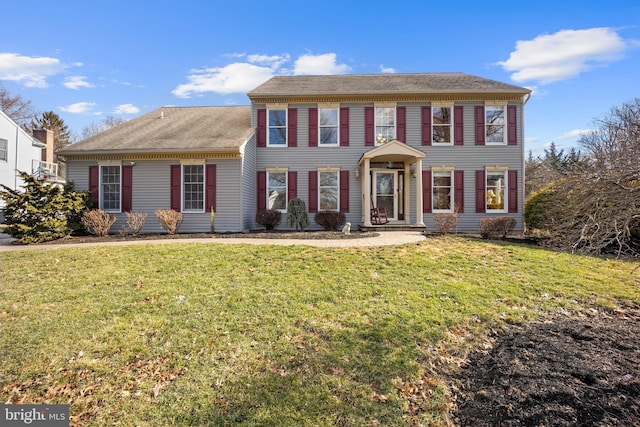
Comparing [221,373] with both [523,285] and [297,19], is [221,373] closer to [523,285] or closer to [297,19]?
[523,285]

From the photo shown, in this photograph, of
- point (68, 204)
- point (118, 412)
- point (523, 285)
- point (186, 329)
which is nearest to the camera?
point (118, 412)

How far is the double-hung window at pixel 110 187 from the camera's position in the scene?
1270cm

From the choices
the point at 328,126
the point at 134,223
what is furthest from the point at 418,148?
the point at 134,223

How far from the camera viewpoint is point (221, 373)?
311 cm

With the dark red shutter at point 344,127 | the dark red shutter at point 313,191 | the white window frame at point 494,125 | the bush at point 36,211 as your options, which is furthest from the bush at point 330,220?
the bush at point 36,211

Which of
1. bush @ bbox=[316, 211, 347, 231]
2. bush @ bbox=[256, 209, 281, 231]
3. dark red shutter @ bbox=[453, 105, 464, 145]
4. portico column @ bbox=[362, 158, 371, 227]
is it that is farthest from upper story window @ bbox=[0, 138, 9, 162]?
dark red shutter @ bbox=[453, 105, 464, 145]

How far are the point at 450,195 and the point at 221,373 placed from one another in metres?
→ 12.4

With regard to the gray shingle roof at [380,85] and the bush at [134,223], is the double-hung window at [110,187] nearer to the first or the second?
the bush at [134,223]

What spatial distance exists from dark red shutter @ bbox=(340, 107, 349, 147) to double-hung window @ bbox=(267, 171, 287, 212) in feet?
9.49

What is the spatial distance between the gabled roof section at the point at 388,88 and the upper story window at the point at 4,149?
16319 mm

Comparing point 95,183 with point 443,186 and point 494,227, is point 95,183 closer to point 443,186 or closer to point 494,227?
point 443,186

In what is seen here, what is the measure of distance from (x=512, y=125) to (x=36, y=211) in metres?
17.9

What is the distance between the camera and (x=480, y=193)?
1326cm

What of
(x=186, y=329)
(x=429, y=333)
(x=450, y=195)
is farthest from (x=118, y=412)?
(x=450, y=195)
